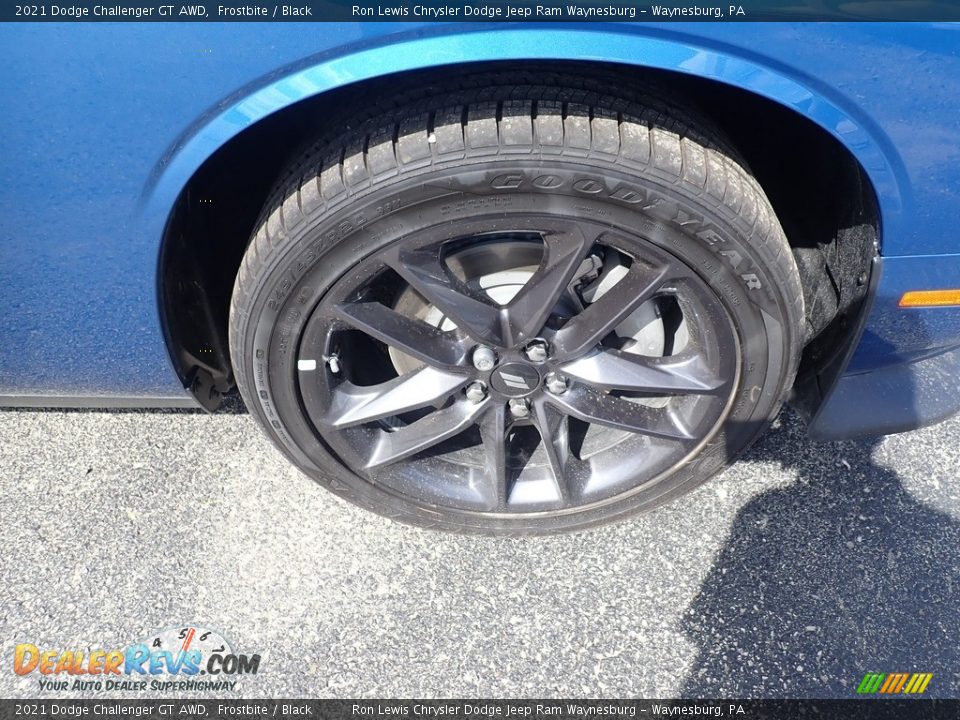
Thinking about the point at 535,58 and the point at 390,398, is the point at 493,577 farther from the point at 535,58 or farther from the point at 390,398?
the point at 535,58

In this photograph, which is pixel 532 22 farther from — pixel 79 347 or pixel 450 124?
pixel 79 347

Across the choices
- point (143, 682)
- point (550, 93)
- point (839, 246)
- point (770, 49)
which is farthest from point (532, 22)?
point (143, 682)

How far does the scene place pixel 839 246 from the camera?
1.76m

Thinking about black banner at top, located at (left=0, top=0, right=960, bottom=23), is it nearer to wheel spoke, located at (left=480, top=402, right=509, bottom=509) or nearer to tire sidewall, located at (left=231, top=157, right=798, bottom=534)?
tire sidewall, located at (left=231, top=157, right=798, bottom=534)

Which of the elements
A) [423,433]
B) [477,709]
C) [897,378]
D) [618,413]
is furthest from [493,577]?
[897,378]

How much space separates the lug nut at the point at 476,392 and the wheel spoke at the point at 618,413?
6.5 inches

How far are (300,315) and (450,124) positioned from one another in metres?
0.53

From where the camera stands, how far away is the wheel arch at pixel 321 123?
1.30 meters

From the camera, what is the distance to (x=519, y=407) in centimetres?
187

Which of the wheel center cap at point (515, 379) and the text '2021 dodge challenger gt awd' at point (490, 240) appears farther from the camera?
the wheel center cap at point (515, 379)

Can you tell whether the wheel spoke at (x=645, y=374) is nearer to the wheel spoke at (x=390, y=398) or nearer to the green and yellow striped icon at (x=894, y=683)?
the wheel spoke at (x=390, y=398)

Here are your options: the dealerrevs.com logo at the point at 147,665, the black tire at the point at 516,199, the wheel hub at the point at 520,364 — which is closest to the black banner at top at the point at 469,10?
the black tire at the point at 516,199

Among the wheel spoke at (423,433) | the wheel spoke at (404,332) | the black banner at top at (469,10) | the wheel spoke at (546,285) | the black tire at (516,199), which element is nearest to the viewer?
the black banner at top at (469,10)

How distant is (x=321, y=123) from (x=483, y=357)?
2.06ft
